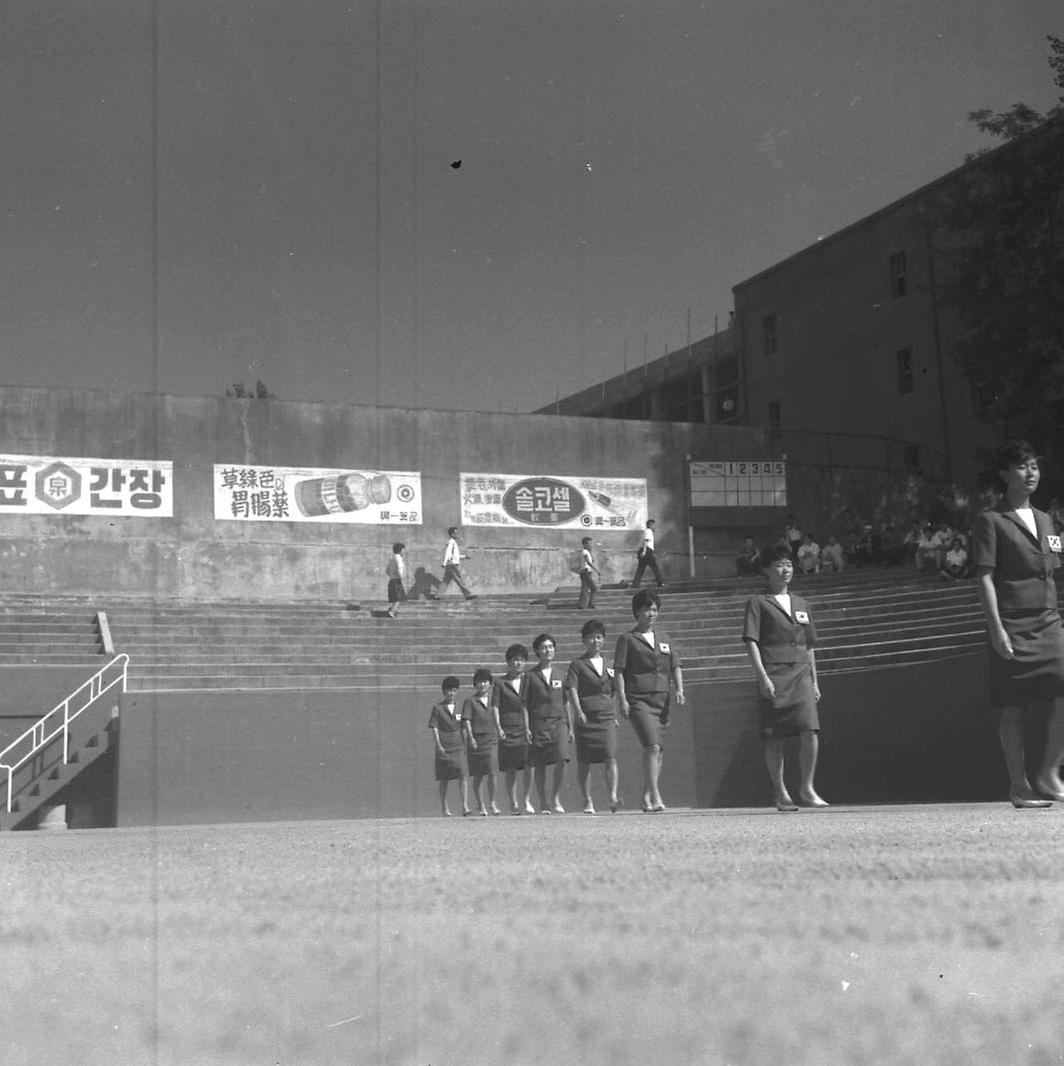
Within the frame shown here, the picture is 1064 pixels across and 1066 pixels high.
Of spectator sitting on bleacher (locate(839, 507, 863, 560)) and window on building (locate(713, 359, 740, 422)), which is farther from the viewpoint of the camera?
window on building (locate(713, 359, 740, 422))

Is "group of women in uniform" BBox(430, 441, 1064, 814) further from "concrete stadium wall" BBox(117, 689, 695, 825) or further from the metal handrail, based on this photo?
the metal handrail

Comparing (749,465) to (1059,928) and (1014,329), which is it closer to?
(1014,329)

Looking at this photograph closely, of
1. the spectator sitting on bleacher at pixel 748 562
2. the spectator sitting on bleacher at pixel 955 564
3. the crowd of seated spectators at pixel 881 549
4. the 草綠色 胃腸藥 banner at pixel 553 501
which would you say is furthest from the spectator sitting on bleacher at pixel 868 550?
the 草綠色 胃腸藥 banner at pixel 553 501

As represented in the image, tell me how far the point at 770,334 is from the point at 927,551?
1277cm

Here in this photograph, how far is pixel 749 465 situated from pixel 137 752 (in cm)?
1430

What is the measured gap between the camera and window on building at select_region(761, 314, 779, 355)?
105ft

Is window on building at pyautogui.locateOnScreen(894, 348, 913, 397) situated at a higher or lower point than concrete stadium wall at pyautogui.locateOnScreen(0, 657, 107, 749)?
higher

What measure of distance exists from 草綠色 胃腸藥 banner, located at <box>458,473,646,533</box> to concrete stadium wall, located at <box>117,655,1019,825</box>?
9610 mm

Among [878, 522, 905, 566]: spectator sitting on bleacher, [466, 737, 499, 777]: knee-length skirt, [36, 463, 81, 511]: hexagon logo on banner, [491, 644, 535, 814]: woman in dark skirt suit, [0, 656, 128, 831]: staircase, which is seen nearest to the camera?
[491, 644, 535, 814]: woman in dark skirt suit

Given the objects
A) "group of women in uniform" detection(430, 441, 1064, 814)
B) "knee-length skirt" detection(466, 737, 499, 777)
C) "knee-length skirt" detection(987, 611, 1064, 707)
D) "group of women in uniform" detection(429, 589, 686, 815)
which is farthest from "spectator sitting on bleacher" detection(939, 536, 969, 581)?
"knee-length skirt" detection(987, 611, 1064, 707)

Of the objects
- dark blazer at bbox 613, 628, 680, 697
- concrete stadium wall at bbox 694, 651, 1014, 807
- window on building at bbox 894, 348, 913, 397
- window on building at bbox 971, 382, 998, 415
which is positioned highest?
window on building at bbox 894, 348, 913, 397

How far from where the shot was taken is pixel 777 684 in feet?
25.9

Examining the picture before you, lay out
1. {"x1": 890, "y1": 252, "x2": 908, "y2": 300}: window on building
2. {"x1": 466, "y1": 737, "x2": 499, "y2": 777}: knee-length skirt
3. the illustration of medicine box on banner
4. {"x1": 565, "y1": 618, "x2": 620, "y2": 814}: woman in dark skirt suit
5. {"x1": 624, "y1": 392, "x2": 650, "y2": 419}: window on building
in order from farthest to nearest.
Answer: {"x1": 624, "y1": 392, "x2": 650, "y2": 419}: window on building, {"x1": 890, "y1": 252, "x2": 908, "y2": 300}: window on building, the illustration of medicine box on banner, {"x1": 466, "y1": 737, "x2": 499, "y2": 777}: knee-length skirt, {"x1": 565, "y1": 618, "x2": 620, "y2": 814}: woman in dark skirt suit

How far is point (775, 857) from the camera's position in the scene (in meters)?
1.60
